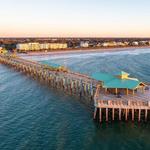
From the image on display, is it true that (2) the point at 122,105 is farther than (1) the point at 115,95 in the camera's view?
No

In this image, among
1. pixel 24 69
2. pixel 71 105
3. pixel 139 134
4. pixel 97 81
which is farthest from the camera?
pixel 24 69

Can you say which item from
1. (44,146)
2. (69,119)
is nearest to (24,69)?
(69,119)

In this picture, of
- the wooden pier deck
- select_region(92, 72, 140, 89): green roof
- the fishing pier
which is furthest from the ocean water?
select_region(92, 72, 140, 89): green roof

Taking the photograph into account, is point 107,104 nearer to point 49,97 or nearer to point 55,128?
point 55,128

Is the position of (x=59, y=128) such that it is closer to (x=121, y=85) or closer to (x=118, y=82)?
(x=121, y=85)

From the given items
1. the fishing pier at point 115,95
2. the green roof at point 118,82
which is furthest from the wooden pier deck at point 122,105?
the green roof at point 118,82

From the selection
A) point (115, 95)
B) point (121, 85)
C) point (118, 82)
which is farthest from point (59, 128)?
point (118, 82)

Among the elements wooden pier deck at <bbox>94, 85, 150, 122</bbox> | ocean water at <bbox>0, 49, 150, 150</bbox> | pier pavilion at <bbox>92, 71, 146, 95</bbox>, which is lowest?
ocean water at <bbox>0, 49, 150, 150</bbox>

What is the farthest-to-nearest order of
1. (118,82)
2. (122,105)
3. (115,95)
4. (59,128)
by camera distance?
(118,82) → (115,95) → (122,105) → (59,128)

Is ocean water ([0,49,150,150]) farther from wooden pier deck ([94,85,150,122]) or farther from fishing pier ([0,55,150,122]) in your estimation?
fishing pier ([0,55,150,122])

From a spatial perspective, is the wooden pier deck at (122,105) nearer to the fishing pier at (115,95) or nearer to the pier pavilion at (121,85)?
the fishing pier at (115,95)

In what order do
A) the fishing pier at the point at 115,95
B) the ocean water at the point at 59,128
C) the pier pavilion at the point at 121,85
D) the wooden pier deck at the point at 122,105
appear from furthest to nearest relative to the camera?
1. the pier pavilion at the point at 121,85
2. the fishing pier at the point at 115,95
3. the wooden pier deck at the point at 122,105
4. the ocean water at the point at 59,128
